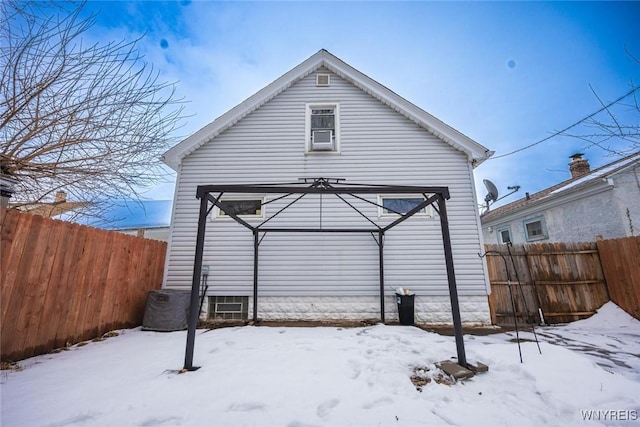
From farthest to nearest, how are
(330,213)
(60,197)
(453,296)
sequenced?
(330,213)
(60,197)
(453,296)

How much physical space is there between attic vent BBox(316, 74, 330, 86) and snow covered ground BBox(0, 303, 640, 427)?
671 centimetres

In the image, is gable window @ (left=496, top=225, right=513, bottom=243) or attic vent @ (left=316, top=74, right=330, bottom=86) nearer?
attic vent @ (left=316, top=74, right=330, bottom=86)

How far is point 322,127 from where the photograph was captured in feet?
22.6

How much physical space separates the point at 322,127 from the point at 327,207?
2.39m

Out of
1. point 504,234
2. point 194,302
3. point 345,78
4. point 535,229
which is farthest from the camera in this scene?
point 504,234

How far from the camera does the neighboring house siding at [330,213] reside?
5898mm

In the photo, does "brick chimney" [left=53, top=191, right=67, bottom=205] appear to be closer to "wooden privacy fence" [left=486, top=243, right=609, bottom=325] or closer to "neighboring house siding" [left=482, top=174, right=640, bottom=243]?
"wooden privacy fence" [left=486, top=243, right=609, bottom=325]

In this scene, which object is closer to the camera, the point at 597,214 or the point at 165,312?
the point at 165,312

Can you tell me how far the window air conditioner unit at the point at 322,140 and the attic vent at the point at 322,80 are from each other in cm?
167

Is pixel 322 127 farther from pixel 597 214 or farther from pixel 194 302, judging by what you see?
pixel 597 214

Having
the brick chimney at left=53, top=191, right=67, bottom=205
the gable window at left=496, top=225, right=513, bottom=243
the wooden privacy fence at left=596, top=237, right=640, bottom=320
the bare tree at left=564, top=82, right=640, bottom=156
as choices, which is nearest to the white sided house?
the brick chimney at left=53, top=191, right=67, bottom=205

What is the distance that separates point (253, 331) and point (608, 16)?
31.3 ft

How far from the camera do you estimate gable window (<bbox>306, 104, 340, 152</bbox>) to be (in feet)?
21.4

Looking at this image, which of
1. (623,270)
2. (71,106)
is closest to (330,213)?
(71,106)
